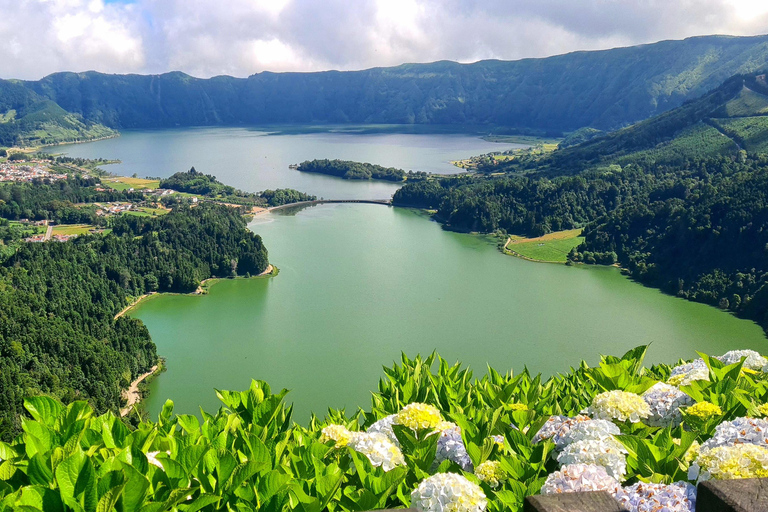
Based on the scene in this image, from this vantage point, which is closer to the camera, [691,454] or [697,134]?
[691,454]

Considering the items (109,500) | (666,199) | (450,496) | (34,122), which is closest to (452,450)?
(450,496)

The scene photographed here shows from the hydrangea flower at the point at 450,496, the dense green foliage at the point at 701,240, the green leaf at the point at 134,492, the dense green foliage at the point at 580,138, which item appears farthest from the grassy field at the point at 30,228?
the dense green foliage at the point at 580,138

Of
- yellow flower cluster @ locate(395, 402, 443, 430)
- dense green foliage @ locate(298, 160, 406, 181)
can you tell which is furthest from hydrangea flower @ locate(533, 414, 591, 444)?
Answer: dense green foliage @ locate(298, 160, 406, 181)

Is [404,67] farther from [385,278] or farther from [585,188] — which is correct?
[385,278]

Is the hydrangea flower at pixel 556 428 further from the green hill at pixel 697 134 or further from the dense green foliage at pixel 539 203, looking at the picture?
the green hill at pixel 697 134

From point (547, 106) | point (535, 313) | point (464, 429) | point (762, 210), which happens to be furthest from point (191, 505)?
point (547, 106)

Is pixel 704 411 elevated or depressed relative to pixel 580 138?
elevated

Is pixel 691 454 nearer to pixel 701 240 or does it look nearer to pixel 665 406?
pixel 665 406
